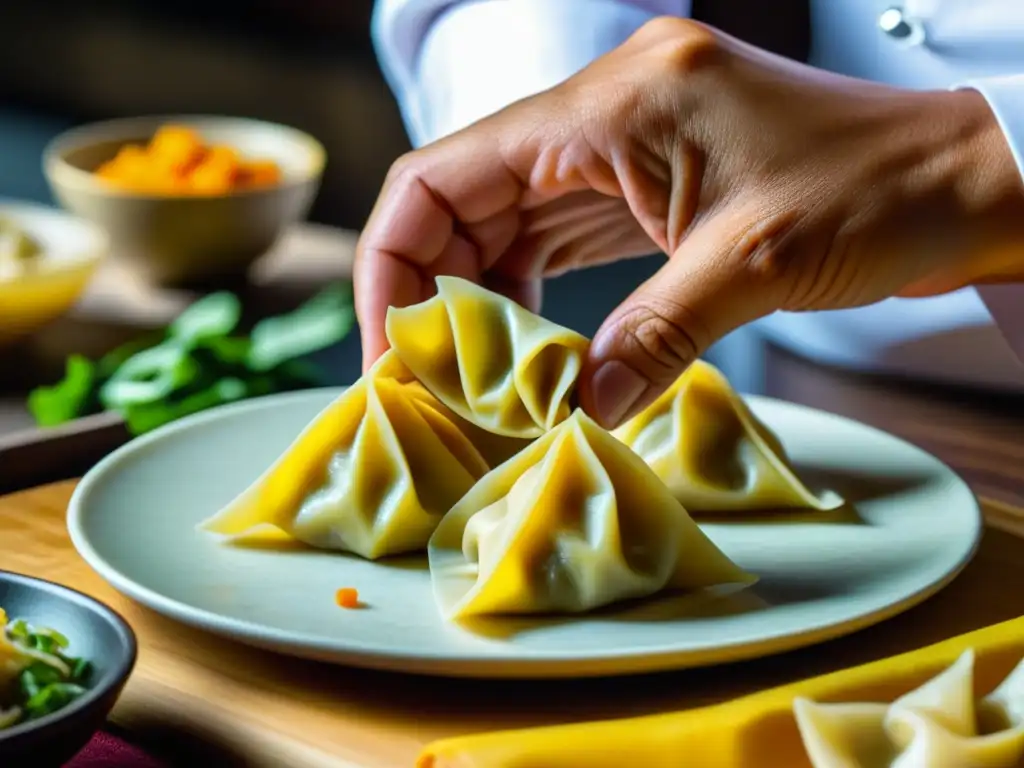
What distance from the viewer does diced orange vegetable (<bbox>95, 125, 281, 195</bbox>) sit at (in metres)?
2.47

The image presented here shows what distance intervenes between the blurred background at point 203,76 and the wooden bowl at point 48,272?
1.17m

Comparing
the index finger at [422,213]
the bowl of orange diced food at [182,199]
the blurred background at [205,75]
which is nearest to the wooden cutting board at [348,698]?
the index finger at [422,213]

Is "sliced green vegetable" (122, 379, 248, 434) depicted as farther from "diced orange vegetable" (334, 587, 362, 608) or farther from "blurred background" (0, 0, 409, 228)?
"blurred background" (0, 0, 409, 228)

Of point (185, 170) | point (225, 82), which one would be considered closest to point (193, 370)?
point (185, 170)

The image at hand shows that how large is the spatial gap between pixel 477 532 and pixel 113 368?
90 centimetres

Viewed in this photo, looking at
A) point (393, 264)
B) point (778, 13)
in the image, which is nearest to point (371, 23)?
point (778, 13)

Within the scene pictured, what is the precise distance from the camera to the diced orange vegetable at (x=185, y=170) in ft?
8.09

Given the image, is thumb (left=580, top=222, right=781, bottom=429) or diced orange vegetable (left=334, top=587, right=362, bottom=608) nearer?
diced orange vegetable (left=334, top=587, right=362, bottom=608)

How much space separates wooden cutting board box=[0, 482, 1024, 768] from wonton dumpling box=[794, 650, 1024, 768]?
0.21 m

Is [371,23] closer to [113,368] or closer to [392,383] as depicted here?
[113,368]

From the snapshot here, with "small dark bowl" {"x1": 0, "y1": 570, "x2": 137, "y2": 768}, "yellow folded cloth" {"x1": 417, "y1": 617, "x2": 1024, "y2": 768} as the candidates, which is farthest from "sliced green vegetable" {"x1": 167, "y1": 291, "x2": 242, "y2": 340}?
"yellow folded cloth" {"x1": 417, "y1": 617, "x2": 1024, "y2": 768}

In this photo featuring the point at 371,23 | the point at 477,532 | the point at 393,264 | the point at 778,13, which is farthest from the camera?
the point at 371,23

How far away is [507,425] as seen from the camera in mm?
1239

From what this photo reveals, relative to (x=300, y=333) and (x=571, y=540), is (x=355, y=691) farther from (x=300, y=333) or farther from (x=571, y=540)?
(x=300, y=333)
